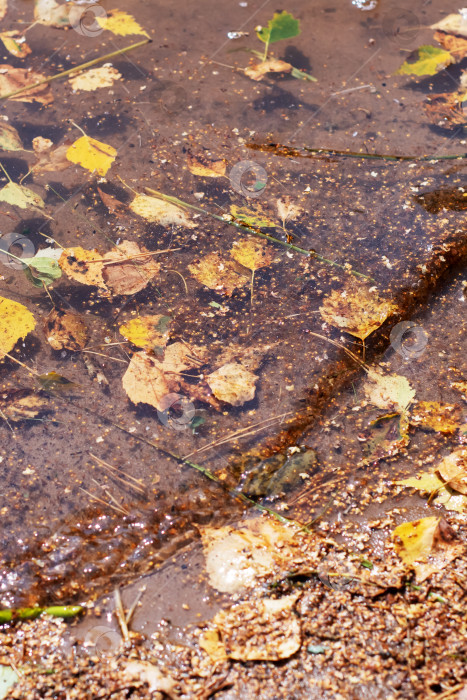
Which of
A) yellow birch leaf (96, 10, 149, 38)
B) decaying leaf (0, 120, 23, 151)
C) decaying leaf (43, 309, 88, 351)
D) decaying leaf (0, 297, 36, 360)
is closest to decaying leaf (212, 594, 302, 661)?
decaying leaf (43, 309, 88, 351)

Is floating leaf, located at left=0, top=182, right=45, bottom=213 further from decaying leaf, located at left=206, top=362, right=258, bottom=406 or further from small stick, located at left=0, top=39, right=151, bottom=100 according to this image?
decaying leaf, located at left=206, top=362, right=258, bottom=406

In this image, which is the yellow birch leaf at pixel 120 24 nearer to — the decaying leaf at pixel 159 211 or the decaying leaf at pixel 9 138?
the decaying leaf at pixel 9 138

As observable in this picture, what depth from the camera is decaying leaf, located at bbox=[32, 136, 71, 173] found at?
89.8 inches

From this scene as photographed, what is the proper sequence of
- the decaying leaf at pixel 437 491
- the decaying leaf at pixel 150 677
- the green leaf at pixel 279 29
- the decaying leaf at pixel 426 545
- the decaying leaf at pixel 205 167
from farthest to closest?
the green leaf at pixel 279 29
the decaying leaf at pixel 205 167
the decaying leaf at pixel 437 491
the decaying leaf at pixel 426 545
the decaying leaf at pixel 150 677

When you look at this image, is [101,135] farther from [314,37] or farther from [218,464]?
[218,464]

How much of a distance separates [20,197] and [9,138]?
1.21 feet

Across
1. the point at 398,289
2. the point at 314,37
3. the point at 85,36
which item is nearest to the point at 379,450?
the point at 398,289

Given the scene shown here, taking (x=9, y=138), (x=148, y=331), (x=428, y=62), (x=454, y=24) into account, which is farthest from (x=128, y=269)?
(x=454, y=24)

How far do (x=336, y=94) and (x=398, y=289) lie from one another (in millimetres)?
1083

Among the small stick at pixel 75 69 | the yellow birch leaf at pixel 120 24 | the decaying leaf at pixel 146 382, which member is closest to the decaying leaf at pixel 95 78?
the small stick at pixel 75 69

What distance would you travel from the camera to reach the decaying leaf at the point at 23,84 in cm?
252

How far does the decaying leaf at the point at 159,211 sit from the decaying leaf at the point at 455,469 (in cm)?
119

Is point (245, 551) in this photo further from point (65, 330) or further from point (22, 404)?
point (65, 330)

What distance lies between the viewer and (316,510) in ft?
5.06
